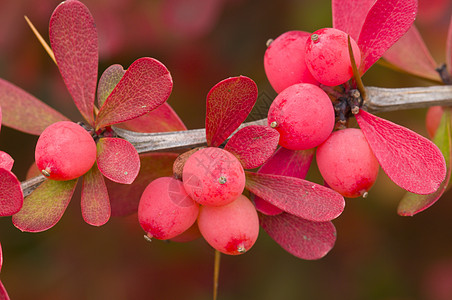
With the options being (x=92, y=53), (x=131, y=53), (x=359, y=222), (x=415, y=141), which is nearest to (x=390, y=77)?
(x=359, y=222)

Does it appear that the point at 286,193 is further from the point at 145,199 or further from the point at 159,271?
the point at 159,271

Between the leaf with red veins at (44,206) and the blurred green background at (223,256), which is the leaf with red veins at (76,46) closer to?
the leaf with red veins at (44,206)

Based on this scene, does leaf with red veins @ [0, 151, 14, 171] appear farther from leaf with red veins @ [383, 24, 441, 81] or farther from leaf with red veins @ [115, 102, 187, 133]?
leaf with red veins @ [383, 24, 441, 81]

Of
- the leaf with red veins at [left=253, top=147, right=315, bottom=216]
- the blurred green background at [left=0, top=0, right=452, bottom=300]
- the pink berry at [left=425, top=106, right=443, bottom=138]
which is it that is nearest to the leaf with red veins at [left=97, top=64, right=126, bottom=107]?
the leaf with red veins at [left=253, top=147, right=315, bottom=216]

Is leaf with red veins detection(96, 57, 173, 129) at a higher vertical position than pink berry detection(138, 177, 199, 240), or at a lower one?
higher

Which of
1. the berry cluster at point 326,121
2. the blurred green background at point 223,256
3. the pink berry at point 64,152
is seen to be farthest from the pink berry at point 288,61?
the blurred green background at point 223,256

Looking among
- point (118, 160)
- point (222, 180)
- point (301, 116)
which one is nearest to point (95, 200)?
point (118, 160)
